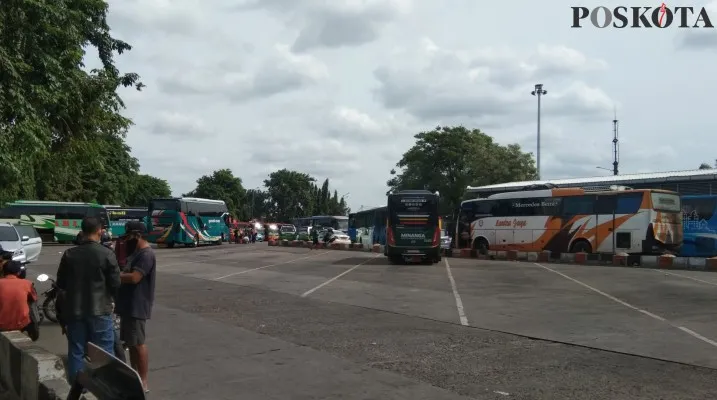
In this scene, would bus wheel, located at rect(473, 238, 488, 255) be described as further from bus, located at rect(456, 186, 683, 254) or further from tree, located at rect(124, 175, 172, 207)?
tree, located at rect(124, 175, 172, 207)

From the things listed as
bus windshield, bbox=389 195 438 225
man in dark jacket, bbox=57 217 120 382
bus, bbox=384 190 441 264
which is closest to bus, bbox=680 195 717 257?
bus, bbox=384 190 441 264

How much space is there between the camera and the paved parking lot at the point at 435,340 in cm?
631

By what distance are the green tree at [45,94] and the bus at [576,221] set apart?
67.0ft

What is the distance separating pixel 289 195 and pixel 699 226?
93.9 metres

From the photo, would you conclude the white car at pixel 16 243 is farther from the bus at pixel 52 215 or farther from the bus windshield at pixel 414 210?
the bus at pixel 52 215

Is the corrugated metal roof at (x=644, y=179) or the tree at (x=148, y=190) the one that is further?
the tree at (x=148, y=190)

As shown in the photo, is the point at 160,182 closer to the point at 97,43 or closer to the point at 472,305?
the point at 97,43

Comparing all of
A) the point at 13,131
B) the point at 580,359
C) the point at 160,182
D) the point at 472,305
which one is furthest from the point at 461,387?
the point at 160,182

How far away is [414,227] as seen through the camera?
26.0 meters

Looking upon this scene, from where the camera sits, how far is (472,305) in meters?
12.6

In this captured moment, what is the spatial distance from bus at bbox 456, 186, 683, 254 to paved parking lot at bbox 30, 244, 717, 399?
8.47 m

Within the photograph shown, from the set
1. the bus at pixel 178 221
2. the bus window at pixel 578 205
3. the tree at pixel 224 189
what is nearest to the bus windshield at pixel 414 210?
the bus window at pixel 578 205

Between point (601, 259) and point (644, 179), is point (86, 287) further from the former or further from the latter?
point (644, 179)

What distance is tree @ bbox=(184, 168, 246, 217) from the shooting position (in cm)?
10431
